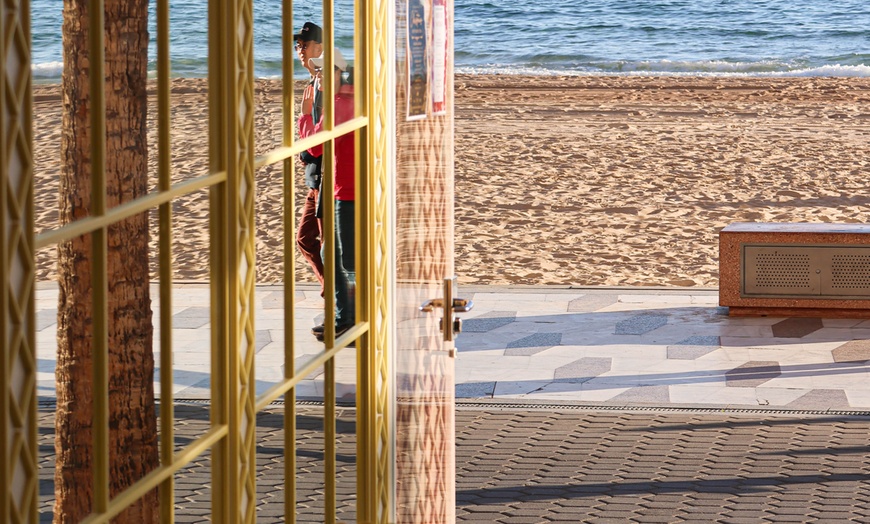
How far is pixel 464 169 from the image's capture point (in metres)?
15.9

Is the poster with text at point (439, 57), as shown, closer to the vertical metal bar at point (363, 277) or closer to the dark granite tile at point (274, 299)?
the vertical metal bar at point (363, 277)

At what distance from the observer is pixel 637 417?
662cm

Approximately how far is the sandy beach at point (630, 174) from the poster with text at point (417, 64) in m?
0.83

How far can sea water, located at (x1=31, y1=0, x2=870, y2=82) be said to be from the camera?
32.3 meters

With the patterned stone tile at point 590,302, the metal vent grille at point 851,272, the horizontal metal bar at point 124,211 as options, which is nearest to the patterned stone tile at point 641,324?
the patterned stone tile at point 590,302

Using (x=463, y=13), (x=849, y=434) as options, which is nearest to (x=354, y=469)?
(x=849, y=434)

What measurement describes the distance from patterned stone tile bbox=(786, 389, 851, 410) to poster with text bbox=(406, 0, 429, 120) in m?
4.06

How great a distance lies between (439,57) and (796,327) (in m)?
5.73

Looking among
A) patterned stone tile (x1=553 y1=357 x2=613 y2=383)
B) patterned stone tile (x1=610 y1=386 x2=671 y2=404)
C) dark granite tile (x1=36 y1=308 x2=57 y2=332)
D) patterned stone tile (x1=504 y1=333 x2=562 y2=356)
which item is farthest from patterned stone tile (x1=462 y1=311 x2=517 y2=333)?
dark granite tile (x1=36 y1=308 x2=57 y2=332)

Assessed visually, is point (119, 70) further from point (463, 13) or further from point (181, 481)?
point (463, 13)

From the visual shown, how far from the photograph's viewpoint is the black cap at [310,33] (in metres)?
2.60

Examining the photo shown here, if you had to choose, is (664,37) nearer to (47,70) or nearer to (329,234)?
(329,234)

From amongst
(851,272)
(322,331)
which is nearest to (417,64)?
(322,331)

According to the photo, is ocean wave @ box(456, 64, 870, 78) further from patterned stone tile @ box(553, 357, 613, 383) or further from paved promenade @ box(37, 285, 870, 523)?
patterned stone tile @ box(553, 357, 613, 383)
